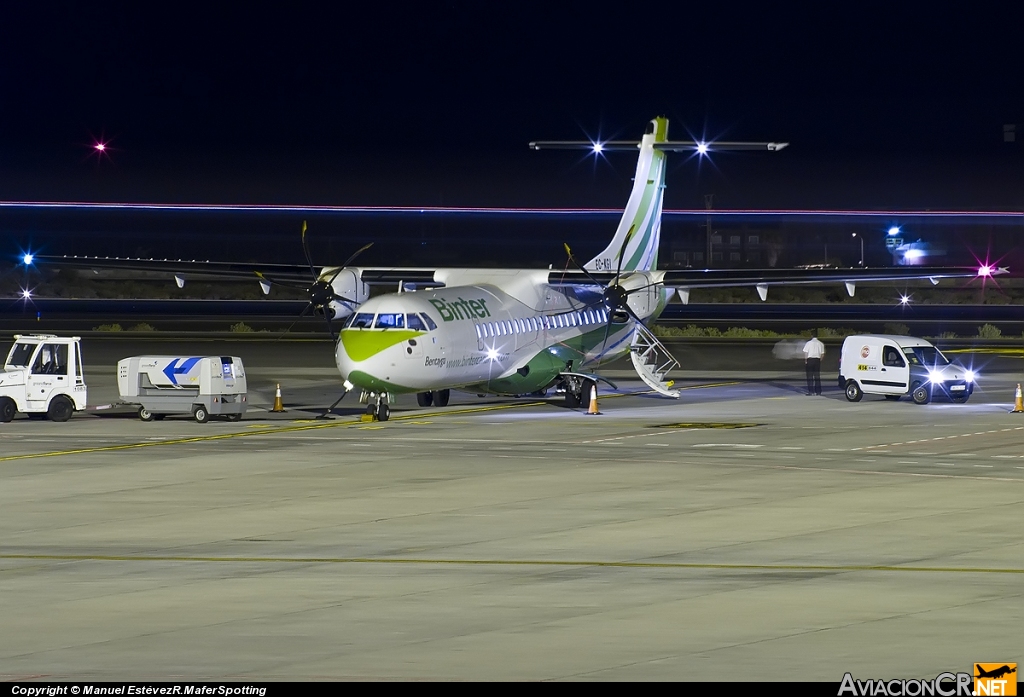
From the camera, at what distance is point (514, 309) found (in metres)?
36.8

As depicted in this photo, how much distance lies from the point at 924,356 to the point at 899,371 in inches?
36.1

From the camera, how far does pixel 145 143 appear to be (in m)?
150

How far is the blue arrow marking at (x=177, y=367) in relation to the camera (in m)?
32.9

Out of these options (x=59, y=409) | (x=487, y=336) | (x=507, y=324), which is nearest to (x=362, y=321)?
(x=487, y=336)

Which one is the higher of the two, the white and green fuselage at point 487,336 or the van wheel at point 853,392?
the white and green fuselage at point 487,336

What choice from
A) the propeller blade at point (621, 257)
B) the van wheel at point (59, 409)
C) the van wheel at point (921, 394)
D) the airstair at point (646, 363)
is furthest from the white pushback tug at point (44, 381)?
the van wheel at point (921, 394)

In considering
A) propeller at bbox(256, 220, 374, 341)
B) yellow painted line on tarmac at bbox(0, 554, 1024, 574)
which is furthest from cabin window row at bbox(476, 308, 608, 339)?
yellow painted line on tarmac at bbox(0, 554, 1024, 574)

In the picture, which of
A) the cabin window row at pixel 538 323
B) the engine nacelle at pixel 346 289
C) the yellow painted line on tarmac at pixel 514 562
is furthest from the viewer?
the engine nacelle at pixel 346 289

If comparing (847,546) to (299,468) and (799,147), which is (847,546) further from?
(799,147)

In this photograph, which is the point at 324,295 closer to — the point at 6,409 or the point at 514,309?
the point at 514,309

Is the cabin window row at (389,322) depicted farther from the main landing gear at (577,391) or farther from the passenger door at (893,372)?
the passenger door at (893,372)

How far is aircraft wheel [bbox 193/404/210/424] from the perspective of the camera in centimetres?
3328

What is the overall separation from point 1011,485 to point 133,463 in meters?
14.6

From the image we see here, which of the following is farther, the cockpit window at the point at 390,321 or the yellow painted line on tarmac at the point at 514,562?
the cockpit window at the point at 390,321
